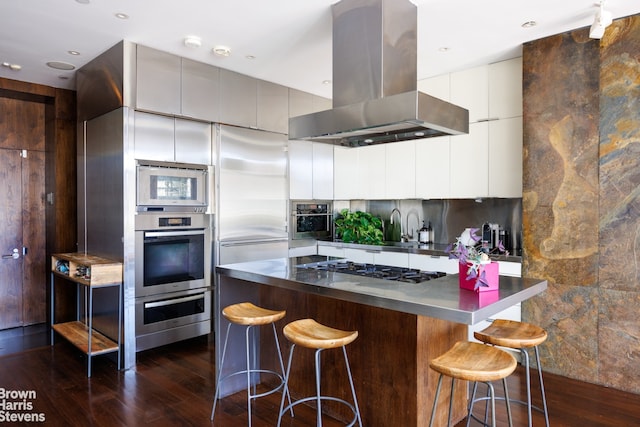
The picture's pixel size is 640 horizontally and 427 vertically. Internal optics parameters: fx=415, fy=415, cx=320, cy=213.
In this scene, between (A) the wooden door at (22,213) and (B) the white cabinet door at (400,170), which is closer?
(A) the wooden door at (22,213)

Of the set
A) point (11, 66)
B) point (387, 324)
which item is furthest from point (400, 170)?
point (11, 66)

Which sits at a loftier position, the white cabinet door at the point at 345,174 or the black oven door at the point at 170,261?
the white cabinet door at the point at 345,174

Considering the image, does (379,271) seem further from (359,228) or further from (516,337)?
(359,228)

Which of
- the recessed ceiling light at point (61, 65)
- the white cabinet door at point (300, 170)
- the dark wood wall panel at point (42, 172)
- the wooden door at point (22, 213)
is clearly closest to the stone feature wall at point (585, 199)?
the white cabinet door at point (300, 170)

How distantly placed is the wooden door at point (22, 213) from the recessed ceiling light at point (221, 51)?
2.69 m

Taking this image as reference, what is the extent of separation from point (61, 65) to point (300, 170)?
2.75 metres

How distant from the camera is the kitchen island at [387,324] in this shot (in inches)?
80.7

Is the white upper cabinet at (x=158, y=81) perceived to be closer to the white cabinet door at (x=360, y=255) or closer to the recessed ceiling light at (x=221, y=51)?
the recessed ceiling light at (x=221, y=51)

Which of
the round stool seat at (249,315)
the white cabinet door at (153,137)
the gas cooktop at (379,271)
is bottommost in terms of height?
the round stool seat at (249,315)

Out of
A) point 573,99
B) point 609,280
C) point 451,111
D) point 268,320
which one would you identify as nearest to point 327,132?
point 451,111

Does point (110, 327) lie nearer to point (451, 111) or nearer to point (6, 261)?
point (6, 261)

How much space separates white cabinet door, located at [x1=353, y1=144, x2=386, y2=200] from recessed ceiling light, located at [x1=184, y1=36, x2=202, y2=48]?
7.84ft

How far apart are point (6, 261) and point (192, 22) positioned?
3.67m

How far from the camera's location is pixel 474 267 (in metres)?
2.12
